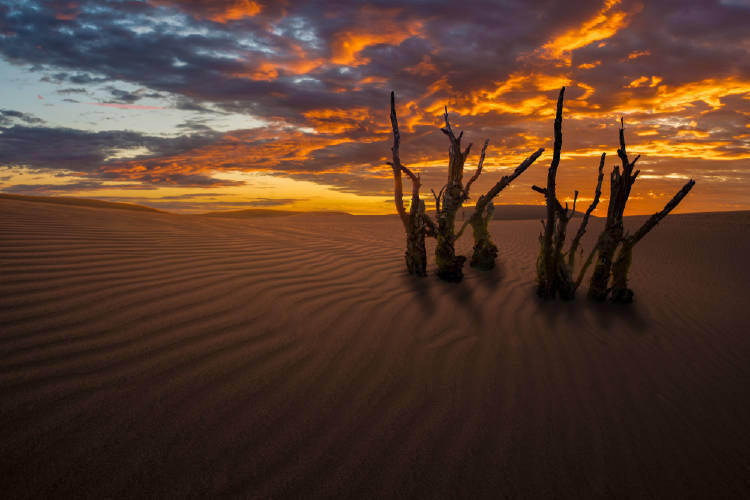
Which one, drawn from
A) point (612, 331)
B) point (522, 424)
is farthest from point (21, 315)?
point (612, 331)

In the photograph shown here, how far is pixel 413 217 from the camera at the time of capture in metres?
5.51

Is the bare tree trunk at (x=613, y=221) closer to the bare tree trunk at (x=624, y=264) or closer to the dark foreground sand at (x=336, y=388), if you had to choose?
the bare tree trunk at (x=624, y=264)

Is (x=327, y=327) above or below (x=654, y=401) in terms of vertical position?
above

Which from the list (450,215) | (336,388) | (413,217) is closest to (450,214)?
(450,215)

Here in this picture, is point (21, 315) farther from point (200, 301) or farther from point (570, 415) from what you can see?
point (570, 415)

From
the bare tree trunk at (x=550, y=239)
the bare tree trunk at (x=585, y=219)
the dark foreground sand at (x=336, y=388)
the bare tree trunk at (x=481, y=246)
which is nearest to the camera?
the dark foreground sand at (x=336, y=388)

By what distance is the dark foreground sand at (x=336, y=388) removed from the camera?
1873 mm

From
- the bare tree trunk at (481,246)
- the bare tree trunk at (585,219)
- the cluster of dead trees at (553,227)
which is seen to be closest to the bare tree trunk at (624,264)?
the cluster of dead trees at (553,227)

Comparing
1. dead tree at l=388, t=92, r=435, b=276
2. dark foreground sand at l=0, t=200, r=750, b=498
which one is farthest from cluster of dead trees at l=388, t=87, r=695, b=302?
dark foreground sand at l=0, t=200, r=750, b=498

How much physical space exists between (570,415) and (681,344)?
2.37 metres

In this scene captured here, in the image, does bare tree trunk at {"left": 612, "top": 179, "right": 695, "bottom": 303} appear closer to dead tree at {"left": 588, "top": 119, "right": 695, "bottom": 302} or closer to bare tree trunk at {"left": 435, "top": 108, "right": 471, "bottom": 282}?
dead tree at {"left": 588, "top": 119, "right": 695, "bottom": 302}

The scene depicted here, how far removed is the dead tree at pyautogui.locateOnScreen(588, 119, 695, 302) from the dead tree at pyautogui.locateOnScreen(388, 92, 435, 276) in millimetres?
2364

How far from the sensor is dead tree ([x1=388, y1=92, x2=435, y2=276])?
5.27 meters

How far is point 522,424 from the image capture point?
2.38 m
